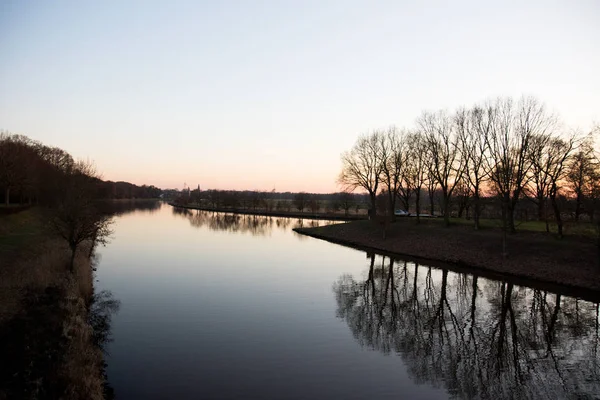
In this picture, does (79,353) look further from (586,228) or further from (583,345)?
(586,228)

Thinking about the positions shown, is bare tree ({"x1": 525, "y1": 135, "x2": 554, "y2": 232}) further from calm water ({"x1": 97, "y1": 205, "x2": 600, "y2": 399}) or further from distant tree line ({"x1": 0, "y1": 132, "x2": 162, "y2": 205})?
distant tree line ({"x1": 0, "y1": 132, "x2": 162, "y2": 205})

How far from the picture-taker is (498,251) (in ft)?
114

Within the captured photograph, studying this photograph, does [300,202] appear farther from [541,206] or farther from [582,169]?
[582,169]

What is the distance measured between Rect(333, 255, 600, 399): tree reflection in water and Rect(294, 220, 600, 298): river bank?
312 cm

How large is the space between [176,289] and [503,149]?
32.8 meters

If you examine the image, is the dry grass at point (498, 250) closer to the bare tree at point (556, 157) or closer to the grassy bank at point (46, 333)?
the bare tree at point (556, 157)

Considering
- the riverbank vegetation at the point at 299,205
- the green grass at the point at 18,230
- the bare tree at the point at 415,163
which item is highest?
the bare tree at the point at 415,163

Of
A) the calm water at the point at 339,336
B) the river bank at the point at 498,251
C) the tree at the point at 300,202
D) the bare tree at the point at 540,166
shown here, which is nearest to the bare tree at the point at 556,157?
the bare tree at the point at 540,166

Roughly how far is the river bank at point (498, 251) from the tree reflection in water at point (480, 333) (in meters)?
3.12

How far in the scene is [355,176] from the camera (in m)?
68.4

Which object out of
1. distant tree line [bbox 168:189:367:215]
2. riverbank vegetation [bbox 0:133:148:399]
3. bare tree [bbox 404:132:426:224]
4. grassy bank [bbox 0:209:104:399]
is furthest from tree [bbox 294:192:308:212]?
grassy bank [bbox 0:209:104:399]

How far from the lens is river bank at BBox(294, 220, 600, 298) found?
2784 centimetres

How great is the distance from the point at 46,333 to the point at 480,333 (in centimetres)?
1782

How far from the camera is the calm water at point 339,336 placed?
1258cm
